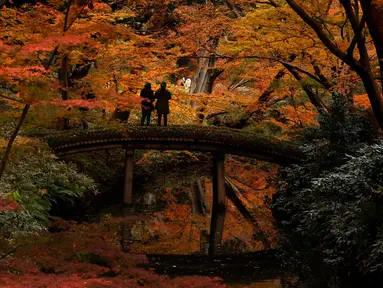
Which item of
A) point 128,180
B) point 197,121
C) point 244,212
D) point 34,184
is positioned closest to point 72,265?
point 34,184

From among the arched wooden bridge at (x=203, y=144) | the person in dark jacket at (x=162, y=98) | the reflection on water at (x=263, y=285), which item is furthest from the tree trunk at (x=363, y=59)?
the person in dark jacket at (x=162, y=98)

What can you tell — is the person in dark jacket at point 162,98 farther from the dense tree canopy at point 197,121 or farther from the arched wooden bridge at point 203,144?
the dense tree canopy at point 197,121

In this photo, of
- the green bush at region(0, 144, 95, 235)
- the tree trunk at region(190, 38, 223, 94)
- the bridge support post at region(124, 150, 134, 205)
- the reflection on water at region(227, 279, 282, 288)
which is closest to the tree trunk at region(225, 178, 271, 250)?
the reflection on water at region(227, 279, 282, 288)

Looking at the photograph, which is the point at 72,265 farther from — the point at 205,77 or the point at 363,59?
the point at 205,77

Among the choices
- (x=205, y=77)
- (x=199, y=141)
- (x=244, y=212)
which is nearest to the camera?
(x=199, y=141)

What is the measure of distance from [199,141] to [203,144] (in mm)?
214

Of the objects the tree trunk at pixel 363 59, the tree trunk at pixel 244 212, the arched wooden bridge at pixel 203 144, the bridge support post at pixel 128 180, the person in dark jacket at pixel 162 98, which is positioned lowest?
the tree trunk at pixel 244 212

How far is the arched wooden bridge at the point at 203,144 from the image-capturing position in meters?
16.2

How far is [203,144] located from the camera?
17.0 metres

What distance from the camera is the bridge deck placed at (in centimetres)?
1627

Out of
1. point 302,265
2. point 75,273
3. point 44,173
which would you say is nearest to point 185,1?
point 44,173

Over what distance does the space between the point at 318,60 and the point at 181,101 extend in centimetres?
742

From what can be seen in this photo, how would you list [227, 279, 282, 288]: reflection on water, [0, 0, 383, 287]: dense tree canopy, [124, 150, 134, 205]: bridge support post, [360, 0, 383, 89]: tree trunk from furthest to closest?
[124, 150, 134, 205]: bridge support post
[227, 279, 282, 288]: reflection on water
[360, 0, 383, 89]: tree trunk
[0, 0, 383, 287]: dense tree canopy

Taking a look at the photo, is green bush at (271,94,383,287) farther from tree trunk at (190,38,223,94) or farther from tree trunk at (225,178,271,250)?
tree trunk at (190,38,223,94)
